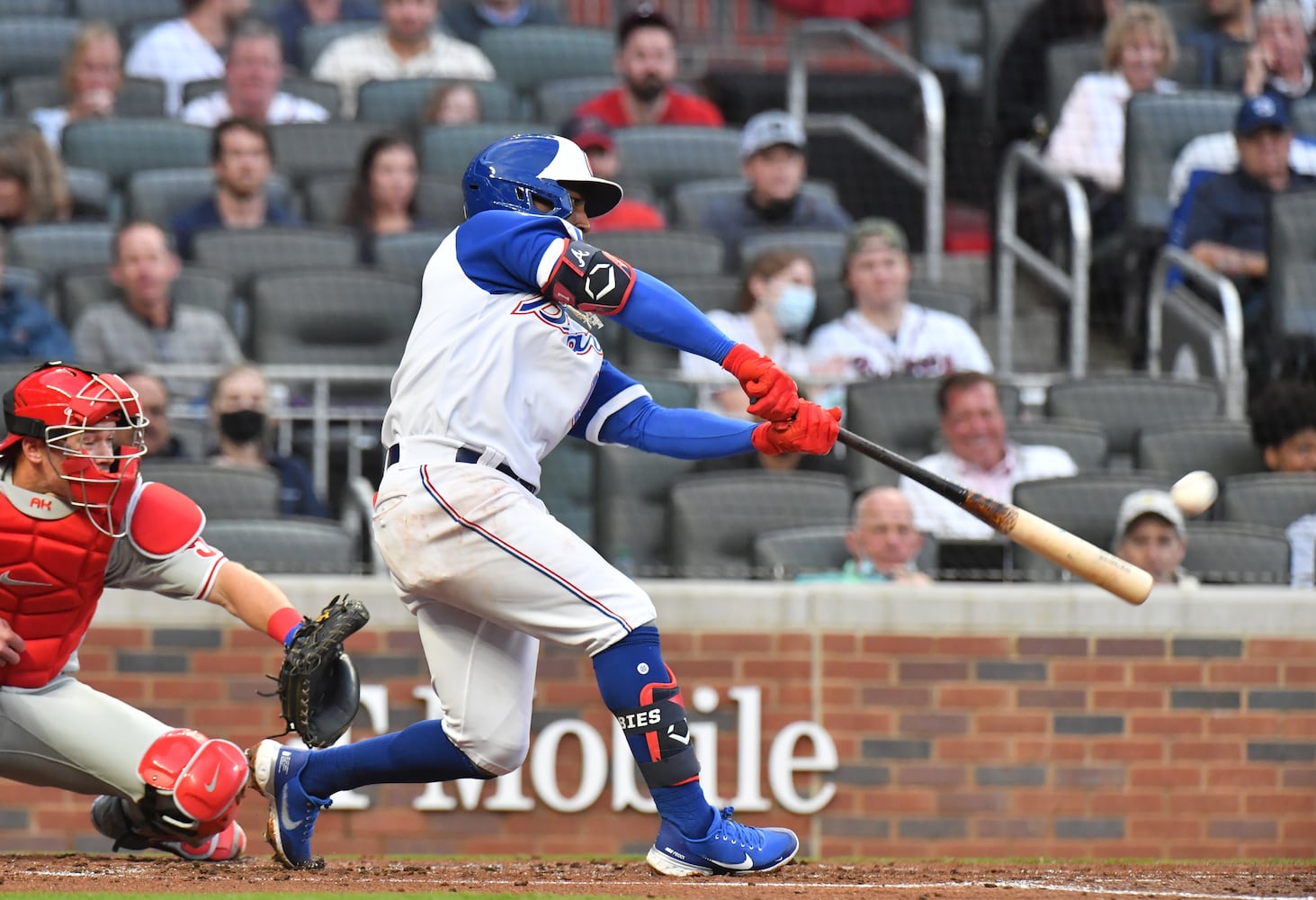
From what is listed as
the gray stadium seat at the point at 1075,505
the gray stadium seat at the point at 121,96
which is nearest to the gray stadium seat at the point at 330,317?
the gray stadium seat at the point at 121,96

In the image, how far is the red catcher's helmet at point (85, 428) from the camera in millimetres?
4434

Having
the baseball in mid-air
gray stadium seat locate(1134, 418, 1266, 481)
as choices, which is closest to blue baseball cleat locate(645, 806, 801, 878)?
the baseball in mid-air

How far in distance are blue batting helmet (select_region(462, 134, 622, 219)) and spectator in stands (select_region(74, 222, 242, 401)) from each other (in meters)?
3.10

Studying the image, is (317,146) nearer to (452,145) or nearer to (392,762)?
(452,145)

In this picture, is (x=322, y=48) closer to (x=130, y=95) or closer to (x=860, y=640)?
(x=130, y=95)

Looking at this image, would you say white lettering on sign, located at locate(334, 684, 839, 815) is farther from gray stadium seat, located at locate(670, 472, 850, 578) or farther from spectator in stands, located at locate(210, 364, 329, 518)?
spectator in stands, located at locate(210, 364, 329, 518)

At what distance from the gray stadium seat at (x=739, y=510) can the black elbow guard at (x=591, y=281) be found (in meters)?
2.44

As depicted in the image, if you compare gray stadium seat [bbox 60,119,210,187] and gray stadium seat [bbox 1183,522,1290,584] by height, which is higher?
gray stadium seat [bbox 60,119,210,187]

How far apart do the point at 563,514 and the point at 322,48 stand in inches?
164

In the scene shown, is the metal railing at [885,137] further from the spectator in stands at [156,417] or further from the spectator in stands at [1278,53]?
the spectator in stands at [156,417]

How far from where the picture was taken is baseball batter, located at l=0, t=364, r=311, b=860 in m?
4.47

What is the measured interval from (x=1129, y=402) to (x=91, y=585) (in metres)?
4.18

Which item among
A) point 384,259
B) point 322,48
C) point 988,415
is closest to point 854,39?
point 322,48

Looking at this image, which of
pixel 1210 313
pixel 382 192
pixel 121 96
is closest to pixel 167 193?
pixel 382 192
